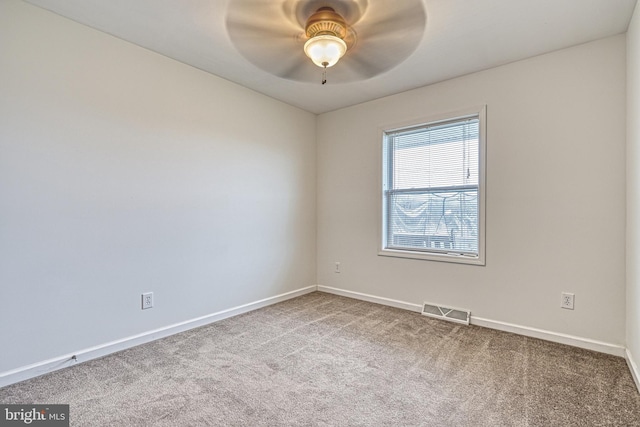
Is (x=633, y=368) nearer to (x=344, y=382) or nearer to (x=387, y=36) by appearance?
(x=344, y=382)

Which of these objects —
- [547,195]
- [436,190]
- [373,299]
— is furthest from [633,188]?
[373,299]

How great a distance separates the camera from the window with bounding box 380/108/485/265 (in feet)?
10.2

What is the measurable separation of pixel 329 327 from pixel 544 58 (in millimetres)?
3034

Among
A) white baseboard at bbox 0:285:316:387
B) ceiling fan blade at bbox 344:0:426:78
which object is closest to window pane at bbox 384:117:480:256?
ceiling fan blade at bbox 344:0:426:78

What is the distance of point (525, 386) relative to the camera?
1954mm

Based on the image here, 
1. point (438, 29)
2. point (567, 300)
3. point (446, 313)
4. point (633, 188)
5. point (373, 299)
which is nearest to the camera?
point (633, 188)

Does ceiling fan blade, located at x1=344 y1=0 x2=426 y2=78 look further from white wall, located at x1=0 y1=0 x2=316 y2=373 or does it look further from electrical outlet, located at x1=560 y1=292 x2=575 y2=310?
electrical outlet, located at x1=560 y1=292 x2=575 y2=310

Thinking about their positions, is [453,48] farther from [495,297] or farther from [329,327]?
[329,327]

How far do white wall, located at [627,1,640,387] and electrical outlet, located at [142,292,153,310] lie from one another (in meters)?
3.50

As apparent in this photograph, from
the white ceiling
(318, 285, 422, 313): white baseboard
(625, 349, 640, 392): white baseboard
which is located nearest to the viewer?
(625, 349, 640, 392): white baseboard

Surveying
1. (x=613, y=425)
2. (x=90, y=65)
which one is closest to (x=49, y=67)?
(x=90, y=65)

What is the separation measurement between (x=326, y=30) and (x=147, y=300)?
2508 millimetres

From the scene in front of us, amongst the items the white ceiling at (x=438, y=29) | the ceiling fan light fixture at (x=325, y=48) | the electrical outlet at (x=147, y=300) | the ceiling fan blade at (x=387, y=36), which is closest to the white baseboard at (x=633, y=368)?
the white ceiling at (x=438, y=29)

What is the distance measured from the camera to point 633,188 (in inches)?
83.2
